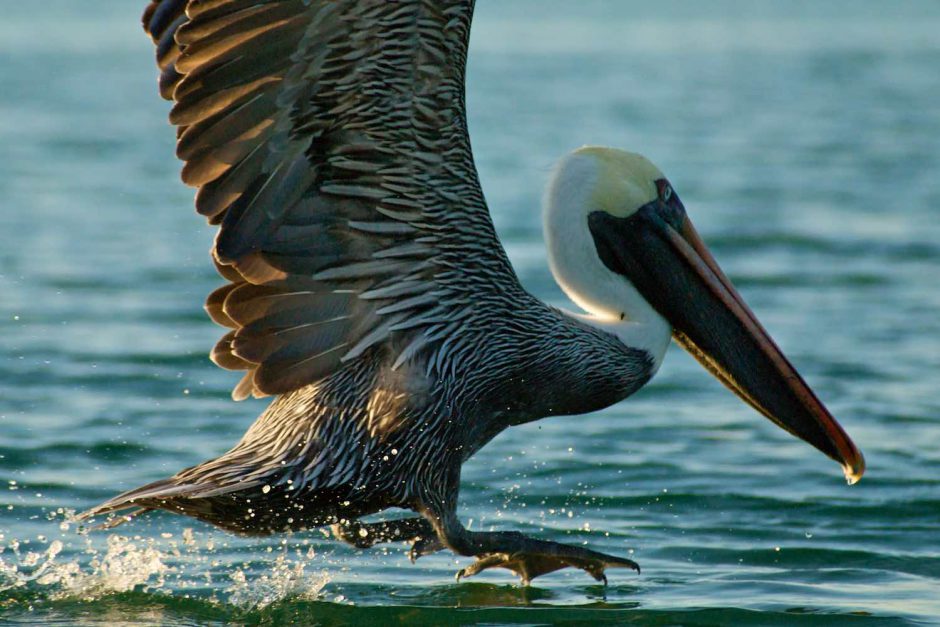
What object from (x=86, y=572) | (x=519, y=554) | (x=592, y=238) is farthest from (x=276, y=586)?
(x=592, y=238)

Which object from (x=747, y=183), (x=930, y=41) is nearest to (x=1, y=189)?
(x=747, y=183)

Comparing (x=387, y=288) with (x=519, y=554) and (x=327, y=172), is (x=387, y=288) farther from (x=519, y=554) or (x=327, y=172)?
(x=519, y=554)

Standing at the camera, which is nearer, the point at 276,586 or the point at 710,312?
the point at 276,586

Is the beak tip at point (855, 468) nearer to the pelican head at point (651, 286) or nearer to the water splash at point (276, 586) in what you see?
the pelican head at point (651, 286)

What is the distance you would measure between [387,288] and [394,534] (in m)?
1.06

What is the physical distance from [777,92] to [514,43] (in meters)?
10.6

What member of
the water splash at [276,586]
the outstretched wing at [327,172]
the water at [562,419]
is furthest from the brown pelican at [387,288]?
the water at [562,419]

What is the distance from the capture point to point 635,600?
6879 millimetres

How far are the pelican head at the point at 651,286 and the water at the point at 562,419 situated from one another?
25 cm

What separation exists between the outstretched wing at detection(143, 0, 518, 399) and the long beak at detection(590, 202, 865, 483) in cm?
65

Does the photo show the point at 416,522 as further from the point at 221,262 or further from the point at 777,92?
the point at 777,92

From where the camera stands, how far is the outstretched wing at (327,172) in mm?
6117

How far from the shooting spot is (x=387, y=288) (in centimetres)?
661

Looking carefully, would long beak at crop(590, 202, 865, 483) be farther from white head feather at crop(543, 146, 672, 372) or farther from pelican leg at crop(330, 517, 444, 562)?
pelican leg at crop(330, 517, 444, 562)
